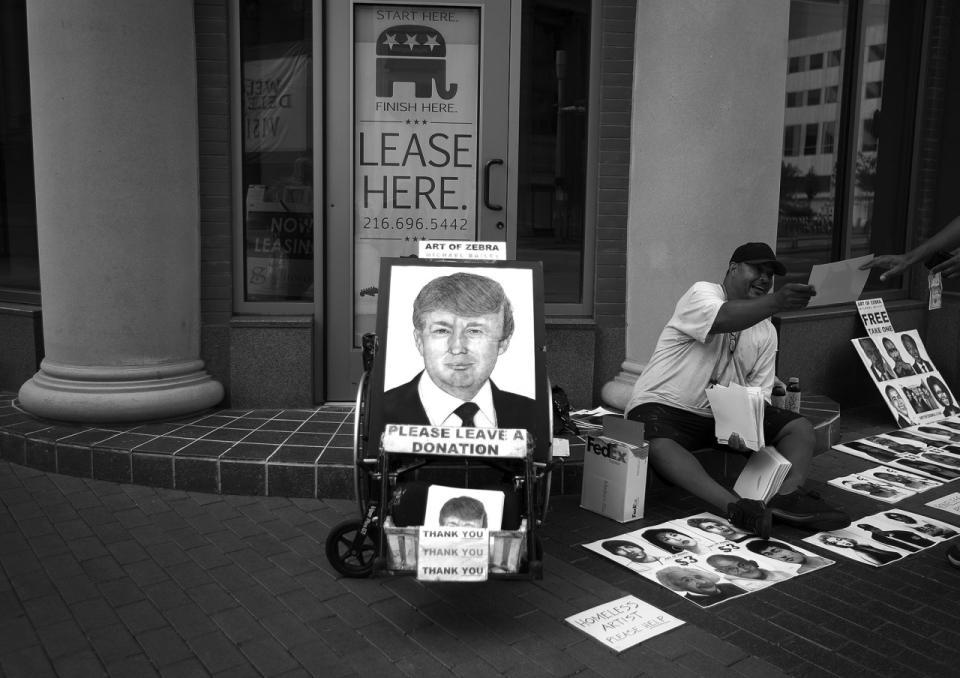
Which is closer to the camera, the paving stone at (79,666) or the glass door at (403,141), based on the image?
the paving stone at (79,666)

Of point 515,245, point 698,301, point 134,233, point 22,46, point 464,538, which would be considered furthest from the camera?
point 22,46

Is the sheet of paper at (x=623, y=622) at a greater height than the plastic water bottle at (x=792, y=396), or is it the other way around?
the plastic water bottle at (x=792, y=396)

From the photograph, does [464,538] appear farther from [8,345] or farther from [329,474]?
[8,345]

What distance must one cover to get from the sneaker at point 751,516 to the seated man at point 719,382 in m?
0.02

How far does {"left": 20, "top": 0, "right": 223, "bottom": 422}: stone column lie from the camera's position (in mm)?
5305

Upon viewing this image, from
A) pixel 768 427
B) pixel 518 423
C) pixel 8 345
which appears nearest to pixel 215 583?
pixel 518 423

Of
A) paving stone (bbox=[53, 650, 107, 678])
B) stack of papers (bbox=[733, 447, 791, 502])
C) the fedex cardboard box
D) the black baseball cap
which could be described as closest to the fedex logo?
the fedex cardboard box

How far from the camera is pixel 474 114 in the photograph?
243 inches

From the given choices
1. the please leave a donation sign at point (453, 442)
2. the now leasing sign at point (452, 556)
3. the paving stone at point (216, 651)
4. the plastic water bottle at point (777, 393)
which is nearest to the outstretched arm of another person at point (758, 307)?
the plastic water bottle at point (777, 393)

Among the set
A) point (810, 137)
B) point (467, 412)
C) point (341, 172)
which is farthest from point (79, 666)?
point (810, 137)

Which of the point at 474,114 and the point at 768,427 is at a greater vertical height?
the point at 474,114

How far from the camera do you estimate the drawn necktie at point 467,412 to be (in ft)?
13.1

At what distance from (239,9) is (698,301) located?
3.50m

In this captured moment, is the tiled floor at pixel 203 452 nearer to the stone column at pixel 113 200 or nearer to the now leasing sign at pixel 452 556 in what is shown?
the stone column at pixel 113 200
